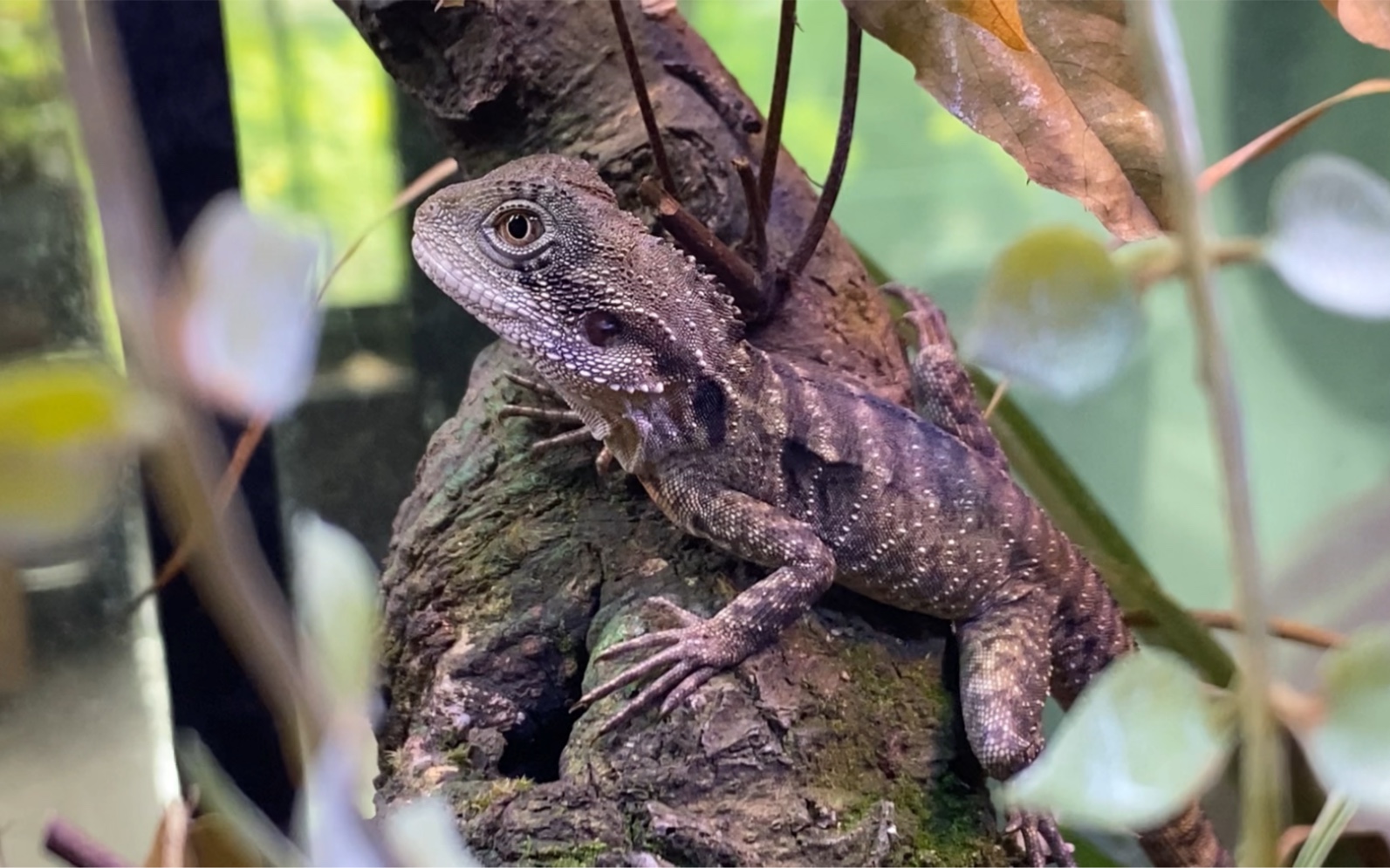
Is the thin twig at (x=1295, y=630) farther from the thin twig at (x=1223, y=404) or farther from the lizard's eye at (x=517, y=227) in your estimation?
the lizard's eye at (x=517, y=227)

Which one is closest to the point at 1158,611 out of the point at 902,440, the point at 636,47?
the point at 902,440

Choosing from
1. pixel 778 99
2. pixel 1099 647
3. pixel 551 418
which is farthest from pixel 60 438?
pixel 1099 647

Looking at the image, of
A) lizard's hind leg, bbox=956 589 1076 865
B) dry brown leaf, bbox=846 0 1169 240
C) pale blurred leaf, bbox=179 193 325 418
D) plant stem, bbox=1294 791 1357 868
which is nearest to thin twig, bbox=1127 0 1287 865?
pale blurred leaf, bbox=179 193 325 418

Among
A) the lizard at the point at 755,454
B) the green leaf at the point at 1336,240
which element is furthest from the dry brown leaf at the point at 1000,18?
the lizard at the point at 755,454

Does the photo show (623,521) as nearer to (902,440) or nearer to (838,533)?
(838,533)

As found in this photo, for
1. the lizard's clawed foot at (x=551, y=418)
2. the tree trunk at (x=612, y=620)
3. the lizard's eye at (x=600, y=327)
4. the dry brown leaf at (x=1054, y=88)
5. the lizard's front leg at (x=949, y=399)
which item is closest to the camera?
the dry brown leaf at (x=1054, y=88)

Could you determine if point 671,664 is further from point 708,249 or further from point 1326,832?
point 1326,832

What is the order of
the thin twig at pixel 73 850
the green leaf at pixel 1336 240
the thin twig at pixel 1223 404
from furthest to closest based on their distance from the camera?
the thin twig at pixel 73 850, the green leaf at pixel 1336 240, the thin twig at pixel 1223 404
